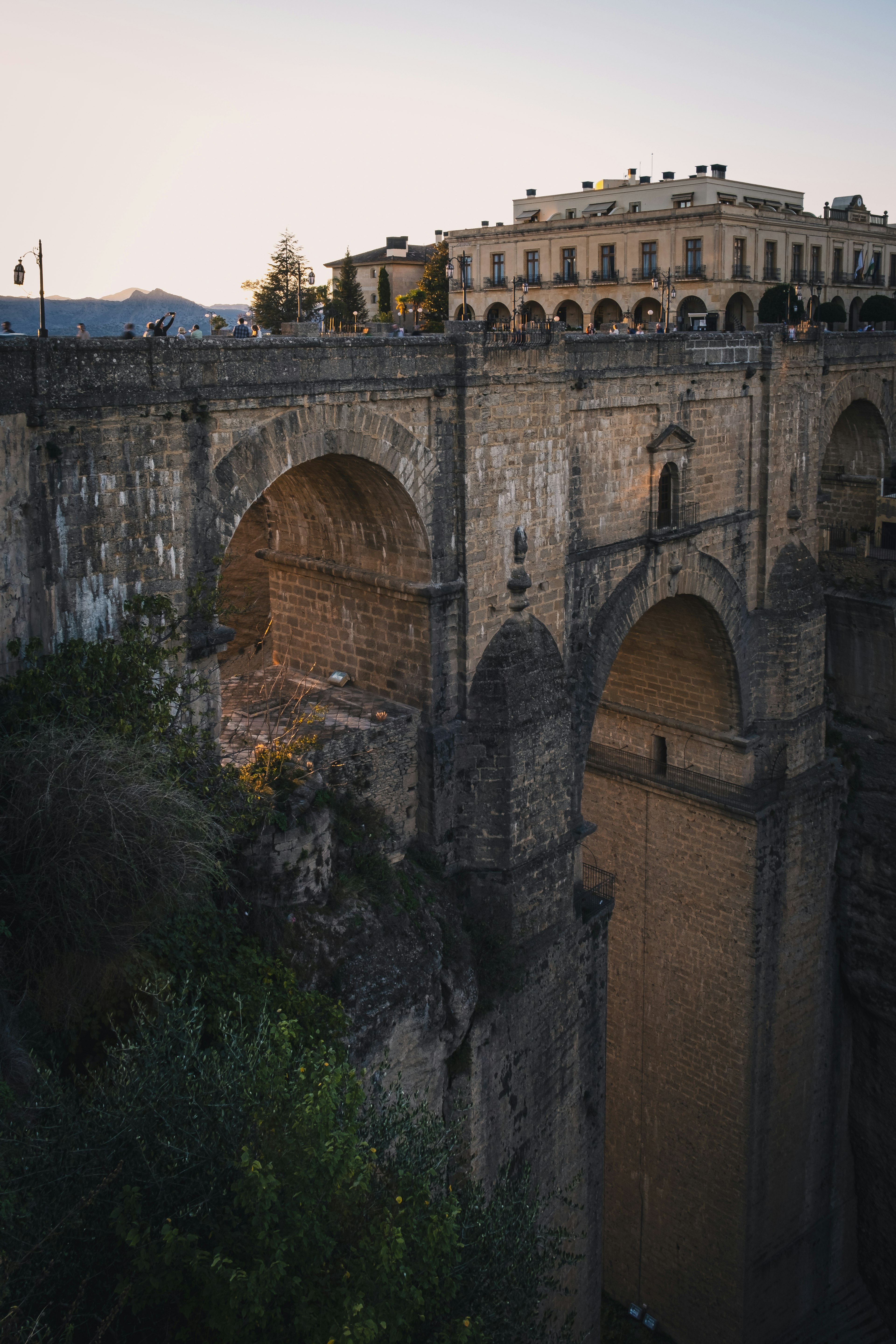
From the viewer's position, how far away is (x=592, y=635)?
17.4m

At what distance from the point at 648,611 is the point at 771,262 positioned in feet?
93.8

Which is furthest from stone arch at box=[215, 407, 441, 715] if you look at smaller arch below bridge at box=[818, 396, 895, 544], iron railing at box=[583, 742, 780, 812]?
smaller arch below bridge at box=[818, 396, 895, 544]

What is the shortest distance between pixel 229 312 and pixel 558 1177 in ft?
89.1

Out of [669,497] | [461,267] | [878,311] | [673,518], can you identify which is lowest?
[673,518]

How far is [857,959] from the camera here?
23.5 metres

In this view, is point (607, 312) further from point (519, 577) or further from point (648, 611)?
point (519, 577)

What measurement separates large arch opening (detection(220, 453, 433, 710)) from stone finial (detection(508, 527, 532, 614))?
134cm

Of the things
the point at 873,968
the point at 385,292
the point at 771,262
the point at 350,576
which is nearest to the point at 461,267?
the point at 771,262

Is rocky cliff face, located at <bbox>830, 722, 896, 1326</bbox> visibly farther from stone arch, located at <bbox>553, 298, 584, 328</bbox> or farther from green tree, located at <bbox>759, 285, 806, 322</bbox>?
stone arch, located at <bbox>553, 298, 584, 328</bbox>

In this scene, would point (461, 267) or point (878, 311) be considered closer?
point (878, 311)

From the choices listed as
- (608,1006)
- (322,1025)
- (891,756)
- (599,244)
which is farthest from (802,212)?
(322,1025)

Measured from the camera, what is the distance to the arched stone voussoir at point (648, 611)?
1722 centimetres

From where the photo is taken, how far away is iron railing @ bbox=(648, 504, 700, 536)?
18.4 metres

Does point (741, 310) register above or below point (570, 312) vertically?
below
